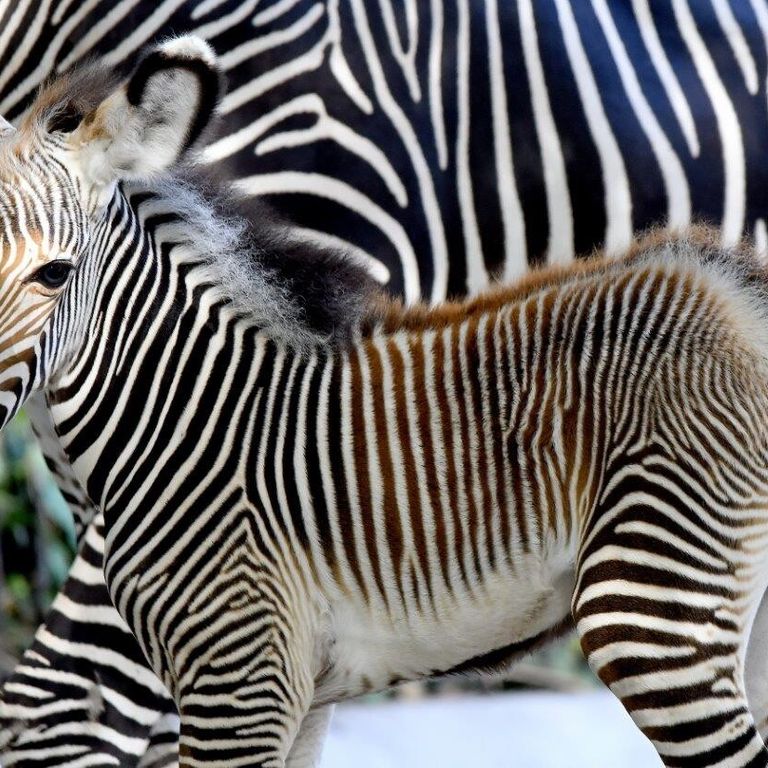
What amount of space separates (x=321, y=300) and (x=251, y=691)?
118 centimetres

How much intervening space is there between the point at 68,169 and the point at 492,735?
16.1 ft

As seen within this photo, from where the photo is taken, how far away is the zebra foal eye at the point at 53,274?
4.12 m

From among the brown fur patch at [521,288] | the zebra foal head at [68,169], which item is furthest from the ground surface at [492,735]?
the zebra foal head at [68,169]

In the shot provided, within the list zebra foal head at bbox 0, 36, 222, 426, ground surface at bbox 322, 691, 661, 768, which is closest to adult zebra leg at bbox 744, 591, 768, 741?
zebra foal head at bbox 0, 36, 222, 426

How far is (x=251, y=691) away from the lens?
4.05 m

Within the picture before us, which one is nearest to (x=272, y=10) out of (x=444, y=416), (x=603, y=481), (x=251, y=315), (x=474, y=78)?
(x=474, y=78)

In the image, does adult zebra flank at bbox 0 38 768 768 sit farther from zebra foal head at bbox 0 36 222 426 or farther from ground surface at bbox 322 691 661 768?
ground surface at bbox 322 691 661 768

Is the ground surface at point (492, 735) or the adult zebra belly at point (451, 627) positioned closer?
the adult zebra belly at point (451, 627)

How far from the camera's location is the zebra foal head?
161 inches

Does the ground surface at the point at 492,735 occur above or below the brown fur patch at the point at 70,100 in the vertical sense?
below

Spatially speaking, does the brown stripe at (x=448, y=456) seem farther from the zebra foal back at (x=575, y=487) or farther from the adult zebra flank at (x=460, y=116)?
the adult zebra flank at (x=460, y=116)

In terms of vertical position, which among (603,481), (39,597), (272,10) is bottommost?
(39,597)

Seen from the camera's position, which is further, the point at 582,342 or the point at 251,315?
the point at 251,315

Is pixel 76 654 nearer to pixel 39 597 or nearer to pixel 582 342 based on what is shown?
pixel 582 342
